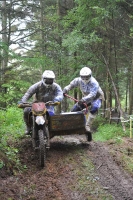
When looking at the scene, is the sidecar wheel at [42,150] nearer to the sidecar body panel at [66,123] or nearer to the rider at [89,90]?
the sidecar body panel at [66,123]

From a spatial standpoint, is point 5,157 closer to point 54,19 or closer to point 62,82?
point 62,82

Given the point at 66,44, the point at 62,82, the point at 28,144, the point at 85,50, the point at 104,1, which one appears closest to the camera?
the point at 28,144

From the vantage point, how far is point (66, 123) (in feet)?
21.3

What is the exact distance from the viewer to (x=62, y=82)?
17.1m

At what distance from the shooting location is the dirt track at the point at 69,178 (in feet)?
14.6

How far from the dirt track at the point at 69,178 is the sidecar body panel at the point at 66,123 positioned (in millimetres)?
547

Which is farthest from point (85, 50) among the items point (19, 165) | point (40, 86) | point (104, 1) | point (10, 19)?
point (19, 165)

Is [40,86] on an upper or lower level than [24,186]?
upper

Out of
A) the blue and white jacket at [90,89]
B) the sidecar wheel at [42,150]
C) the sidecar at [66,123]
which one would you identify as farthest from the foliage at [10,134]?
the blue and white jacket at [90,89]

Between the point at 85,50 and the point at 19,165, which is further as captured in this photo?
the point at 85,50

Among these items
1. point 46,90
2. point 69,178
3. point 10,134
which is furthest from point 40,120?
point 10,134

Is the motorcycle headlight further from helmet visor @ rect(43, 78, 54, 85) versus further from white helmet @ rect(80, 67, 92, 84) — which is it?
white helmet @ rect(80, 67, 92, 84)

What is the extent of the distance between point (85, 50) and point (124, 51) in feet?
11.9

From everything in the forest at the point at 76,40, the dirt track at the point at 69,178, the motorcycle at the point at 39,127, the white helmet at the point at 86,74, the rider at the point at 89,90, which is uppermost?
the forest at the point at 76,40
